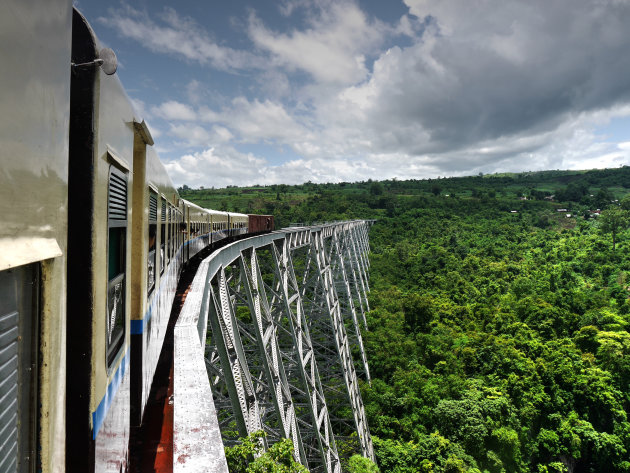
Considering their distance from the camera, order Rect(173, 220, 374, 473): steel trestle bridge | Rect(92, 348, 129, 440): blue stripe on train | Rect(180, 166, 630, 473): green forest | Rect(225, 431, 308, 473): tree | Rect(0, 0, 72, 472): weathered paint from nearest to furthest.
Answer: Rect(0, 0, 72, 472): weathered paint < Rect(173, 220, 374, 473): steel trestle bridge < Rect(92, 348, 129, 440): blue stripe on train < Rect(225, 431, 308, 473): tree < Rect(180, 166, 630, 473): green forest

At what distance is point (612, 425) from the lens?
22562mm

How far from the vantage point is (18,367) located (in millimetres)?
1182

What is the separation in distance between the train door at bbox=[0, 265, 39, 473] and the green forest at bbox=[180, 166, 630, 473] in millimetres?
16821

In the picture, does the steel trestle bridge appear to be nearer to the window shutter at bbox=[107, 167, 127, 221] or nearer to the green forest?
the window shutter at bbox=[107, 167, 127, 221]

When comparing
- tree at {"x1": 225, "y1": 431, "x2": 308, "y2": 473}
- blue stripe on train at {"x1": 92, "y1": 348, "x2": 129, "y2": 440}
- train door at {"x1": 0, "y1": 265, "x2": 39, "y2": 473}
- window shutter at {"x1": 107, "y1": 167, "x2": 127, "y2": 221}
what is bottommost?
tree at {"x1": 225, "y1": 431, "x2": 308, "y2": 473}

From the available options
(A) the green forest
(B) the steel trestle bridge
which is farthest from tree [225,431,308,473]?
(A) the green forest

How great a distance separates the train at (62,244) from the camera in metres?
1.09

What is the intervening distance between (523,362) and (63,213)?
26790 millimetres

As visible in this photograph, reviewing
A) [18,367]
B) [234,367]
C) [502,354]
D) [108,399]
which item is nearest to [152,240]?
[108,399]

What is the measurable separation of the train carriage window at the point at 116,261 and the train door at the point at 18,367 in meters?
0.75

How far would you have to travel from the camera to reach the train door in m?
1.08

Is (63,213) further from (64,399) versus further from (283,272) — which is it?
(283,272)

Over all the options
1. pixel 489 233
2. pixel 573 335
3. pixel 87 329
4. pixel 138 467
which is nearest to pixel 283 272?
pixel 138 467

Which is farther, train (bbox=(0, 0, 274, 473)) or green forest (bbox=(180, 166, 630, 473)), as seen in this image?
green forest (bbox=(180, 166, 630, 473))
